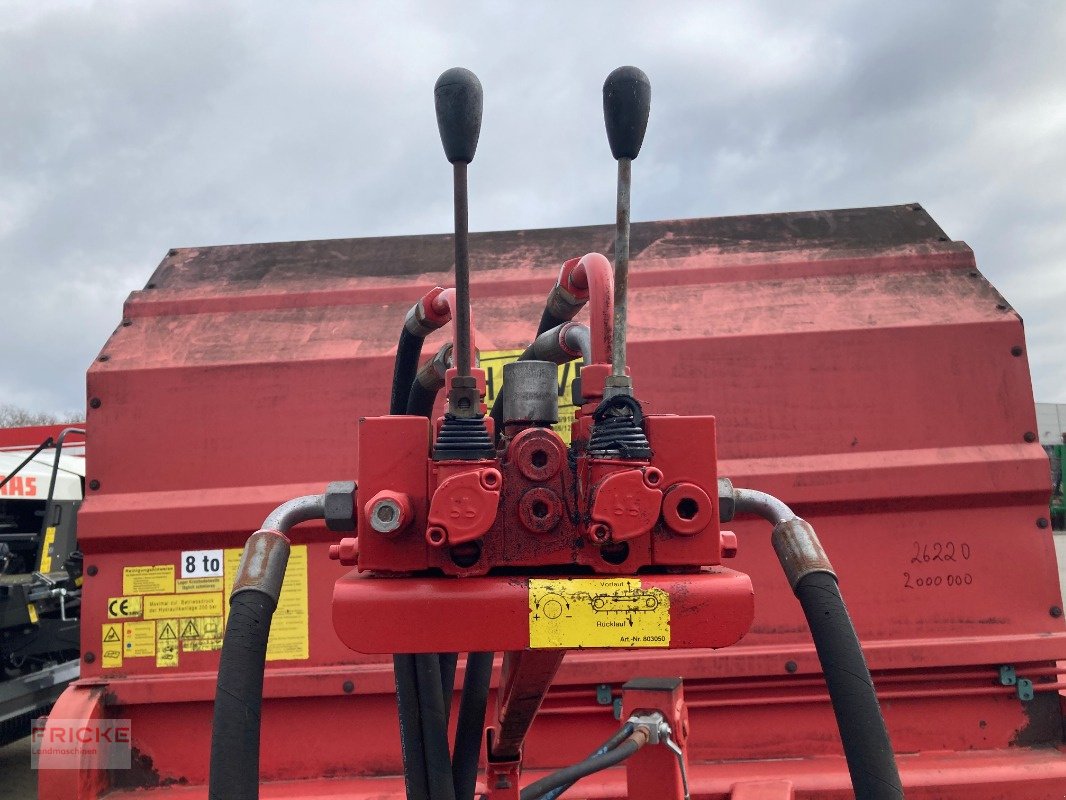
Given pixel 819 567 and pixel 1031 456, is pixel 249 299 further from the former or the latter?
pixel 1031 456

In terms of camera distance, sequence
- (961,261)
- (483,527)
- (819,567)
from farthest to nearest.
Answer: (961,261)
(819,567)
(483,527)

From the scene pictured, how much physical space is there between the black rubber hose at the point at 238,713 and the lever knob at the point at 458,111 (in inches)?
24.7

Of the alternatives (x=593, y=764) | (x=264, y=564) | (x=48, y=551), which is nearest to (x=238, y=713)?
(x=264, y=564)

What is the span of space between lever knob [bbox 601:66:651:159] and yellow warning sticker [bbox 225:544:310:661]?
1709mm

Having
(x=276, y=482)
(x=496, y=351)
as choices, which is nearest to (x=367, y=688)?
(x=276, y=482)

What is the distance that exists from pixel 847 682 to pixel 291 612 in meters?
1.77

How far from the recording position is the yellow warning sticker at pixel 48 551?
430 centimetres

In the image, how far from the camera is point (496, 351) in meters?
2.53

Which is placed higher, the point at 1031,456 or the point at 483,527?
the point at 1031,456

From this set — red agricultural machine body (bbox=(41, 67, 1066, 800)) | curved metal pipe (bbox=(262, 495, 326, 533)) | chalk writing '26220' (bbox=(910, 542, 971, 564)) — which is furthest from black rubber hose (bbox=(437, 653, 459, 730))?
chalk writing '26220' (bbox=(910, 542, 971, 564))

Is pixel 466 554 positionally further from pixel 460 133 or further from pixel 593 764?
pixel 593 764

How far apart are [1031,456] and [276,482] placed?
218cm

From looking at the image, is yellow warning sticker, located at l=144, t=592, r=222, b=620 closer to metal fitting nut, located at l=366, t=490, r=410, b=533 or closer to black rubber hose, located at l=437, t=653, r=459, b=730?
black rubber hose, located at l=437, t=653, r=459, b=730

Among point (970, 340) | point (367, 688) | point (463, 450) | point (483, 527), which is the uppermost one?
point (970, 340)
